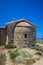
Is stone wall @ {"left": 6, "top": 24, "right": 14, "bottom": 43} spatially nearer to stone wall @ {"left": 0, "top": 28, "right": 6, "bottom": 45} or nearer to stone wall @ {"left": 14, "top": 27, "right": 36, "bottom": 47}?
stone wall @ {"left": 14, "top": 27, "right": 36, "bottom": 47}

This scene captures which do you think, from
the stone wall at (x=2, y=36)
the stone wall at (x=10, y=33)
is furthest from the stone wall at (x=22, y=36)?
the stone wall at (x=2, y=36)

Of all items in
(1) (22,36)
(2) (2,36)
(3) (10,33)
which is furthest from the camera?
(2) (2,36)

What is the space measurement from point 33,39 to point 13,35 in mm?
3595

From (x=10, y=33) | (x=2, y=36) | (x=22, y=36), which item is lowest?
(x=22, y=36)

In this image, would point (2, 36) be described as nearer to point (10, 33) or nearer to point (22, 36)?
point (10, 33)

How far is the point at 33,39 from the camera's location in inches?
1037

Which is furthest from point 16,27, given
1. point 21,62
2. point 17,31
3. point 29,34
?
point 21,62

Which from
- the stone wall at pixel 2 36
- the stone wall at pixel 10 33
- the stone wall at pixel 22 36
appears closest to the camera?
the stone wall at pixel 22 36

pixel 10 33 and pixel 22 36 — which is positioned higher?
pixel 10 33

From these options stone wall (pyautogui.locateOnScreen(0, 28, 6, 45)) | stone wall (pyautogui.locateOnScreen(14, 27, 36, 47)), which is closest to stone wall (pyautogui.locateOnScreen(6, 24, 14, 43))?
stone wall (pyautogui.locateOnScreen(14, 27, 36, 47))

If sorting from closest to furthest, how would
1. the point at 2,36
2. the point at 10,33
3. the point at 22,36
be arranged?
the point at 22,36 → the point at 10,33 → the point at 2,36

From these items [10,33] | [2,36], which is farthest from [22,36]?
[2,36]

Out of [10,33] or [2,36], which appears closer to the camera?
[10,33]

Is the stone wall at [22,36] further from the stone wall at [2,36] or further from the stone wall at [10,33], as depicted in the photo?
the stone wall at [2,36]
